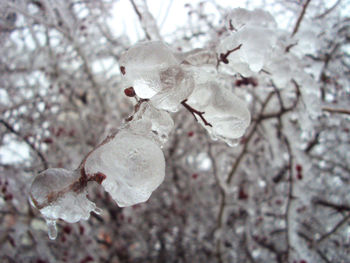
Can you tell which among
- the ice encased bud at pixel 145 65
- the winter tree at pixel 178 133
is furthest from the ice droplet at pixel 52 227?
the ice encased bud at pixel 145 65

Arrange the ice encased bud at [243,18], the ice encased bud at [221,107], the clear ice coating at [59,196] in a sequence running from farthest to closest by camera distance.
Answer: the ice encased bud at [243,18]
the ice encased bud at [221,107]
the clear ice coating at [59,196]

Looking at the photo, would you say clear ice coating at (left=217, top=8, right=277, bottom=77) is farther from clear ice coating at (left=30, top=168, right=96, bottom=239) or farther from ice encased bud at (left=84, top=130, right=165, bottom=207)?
clear ice coating at (left=30, top=168, right=96, bottom=239)

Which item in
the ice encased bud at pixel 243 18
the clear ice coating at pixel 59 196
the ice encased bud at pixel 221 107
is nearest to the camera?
the clear ice coating at pixel 59 196

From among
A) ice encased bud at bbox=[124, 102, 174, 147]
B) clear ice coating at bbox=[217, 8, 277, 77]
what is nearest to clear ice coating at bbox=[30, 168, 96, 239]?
ice encased bud at bbox=[124, 102, 174, 147]

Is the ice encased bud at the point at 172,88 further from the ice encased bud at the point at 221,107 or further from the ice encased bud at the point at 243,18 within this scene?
the ice encased bud at the point at 243,18

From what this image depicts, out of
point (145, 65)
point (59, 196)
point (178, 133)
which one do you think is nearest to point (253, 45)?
point (145, 65)

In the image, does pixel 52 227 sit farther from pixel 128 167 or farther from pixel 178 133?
pixel 178 133
